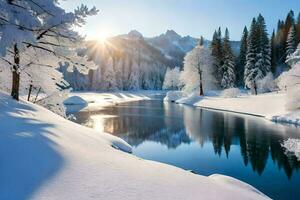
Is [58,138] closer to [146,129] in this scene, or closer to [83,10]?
[83,10]

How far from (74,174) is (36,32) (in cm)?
660

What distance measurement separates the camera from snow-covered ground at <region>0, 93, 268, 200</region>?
18.0 feet

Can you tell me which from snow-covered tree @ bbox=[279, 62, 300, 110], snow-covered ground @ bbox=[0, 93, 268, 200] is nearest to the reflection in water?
snow-covered tree @ bbox=[279, 62, 300, 110]

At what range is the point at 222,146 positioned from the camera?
2166 cm

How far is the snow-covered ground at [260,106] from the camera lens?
106 feet

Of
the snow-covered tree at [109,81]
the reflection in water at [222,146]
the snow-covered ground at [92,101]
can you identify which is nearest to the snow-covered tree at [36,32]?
the reflection in water at [222,146]

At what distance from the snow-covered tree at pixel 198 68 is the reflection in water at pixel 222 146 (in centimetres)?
2567

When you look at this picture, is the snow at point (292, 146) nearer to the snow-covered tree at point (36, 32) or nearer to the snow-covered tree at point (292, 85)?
the snow-covered tree at point (292, 85)

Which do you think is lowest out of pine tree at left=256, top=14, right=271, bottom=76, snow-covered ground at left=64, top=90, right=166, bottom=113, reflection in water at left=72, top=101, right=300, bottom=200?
reflection in water at left=72, top=101, right=300, bottom=200

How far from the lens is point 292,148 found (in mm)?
19891

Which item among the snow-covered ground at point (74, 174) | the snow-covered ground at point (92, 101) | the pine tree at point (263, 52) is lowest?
the snow-covered ground at point (92, 101)

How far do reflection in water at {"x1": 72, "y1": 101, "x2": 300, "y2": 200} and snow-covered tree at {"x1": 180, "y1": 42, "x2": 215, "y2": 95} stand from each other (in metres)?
25.7

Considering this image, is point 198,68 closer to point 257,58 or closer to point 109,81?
point 257,58

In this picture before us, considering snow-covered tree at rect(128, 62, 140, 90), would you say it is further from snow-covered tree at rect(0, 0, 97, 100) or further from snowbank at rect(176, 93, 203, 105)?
snow-covered tree at rect(0, 0, 97, 100)
